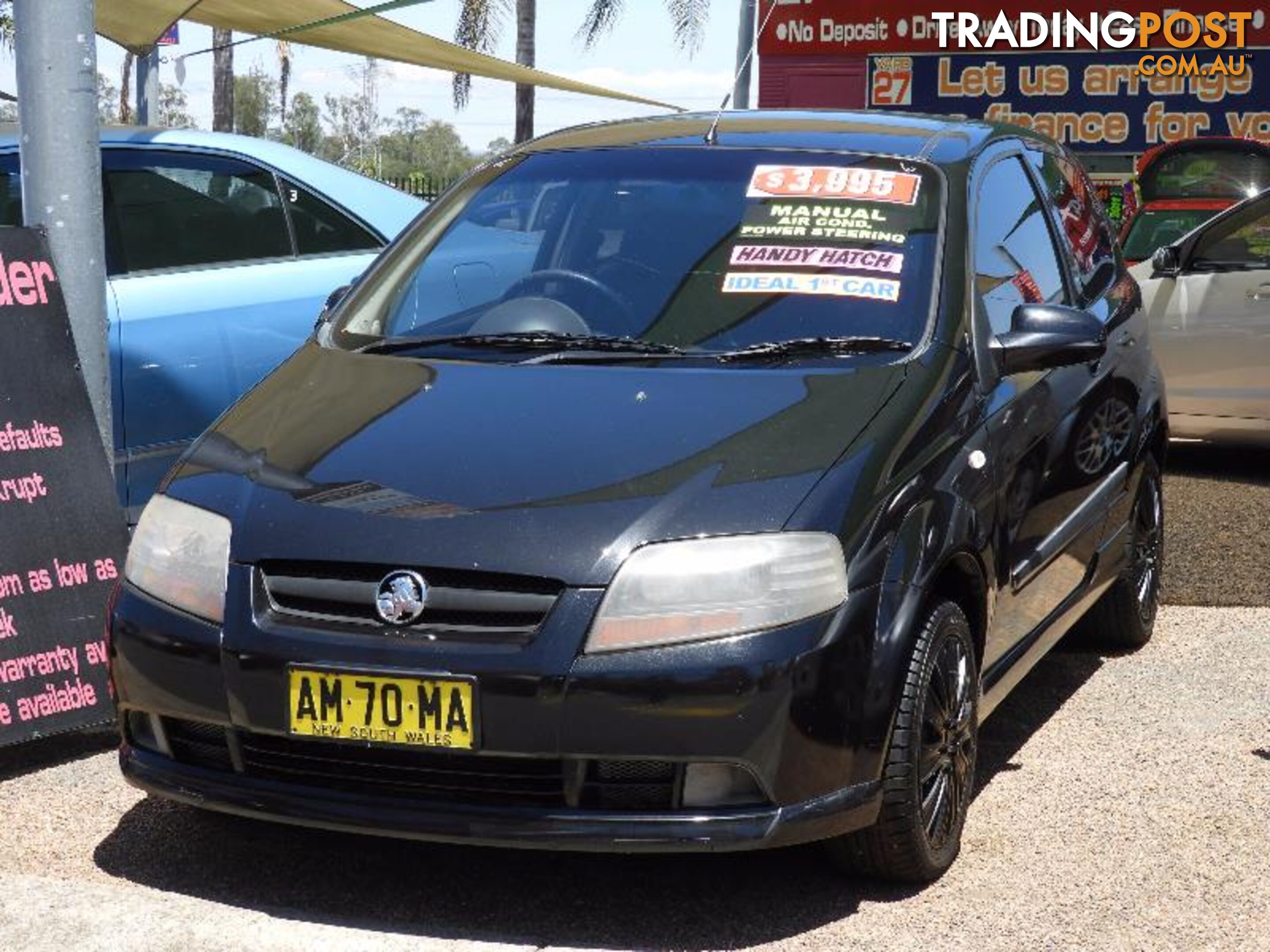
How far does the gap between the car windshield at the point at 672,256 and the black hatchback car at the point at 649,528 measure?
11mm

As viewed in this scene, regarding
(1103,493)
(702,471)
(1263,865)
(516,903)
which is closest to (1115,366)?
(1103,493)

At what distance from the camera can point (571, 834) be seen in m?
3.78

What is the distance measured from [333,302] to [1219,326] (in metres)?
5.99

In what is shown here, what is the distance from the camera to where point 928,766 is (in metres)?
4.18

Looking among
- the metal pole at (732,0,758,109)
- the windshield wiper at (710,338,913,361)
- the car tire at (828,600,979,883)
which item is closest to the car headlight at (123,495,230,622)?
the windshield wiper at (710,338,913,361)

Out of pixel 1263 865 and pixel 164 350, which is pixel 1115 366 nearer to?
pixel 1263 865

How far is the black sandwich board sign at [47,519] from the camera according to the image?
16.8ft

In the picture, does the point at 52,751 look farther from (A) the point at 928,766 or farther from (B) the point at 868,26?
(B) the point at 868,26

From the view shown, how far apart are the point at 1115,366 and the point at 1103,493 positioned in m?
0.41

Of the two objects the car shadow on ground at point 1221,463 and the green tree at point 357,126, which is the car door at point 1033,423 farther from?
the green tree at point 357,126

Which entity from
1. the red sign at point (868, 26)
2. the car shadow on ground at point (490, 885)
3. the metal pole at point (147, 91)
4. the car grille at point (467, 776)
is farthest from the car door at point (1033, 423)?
the red sign at point (868, 26)

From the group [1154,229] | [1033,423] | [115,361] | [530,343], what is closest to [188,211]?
[115,361]

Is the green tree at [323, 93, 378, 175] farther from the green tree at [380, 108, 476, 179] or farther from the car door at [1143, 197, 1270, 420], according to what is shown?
the car door at [1143, 197, 1270, 420]

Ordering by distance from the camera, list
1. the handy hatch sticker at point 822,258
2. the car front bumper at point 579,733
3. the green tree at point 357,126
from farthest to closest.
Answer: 1. the green tree at point 357,126
2. the handy hatch sticker at point 822,258
3. the car front bumper at point 579,733
